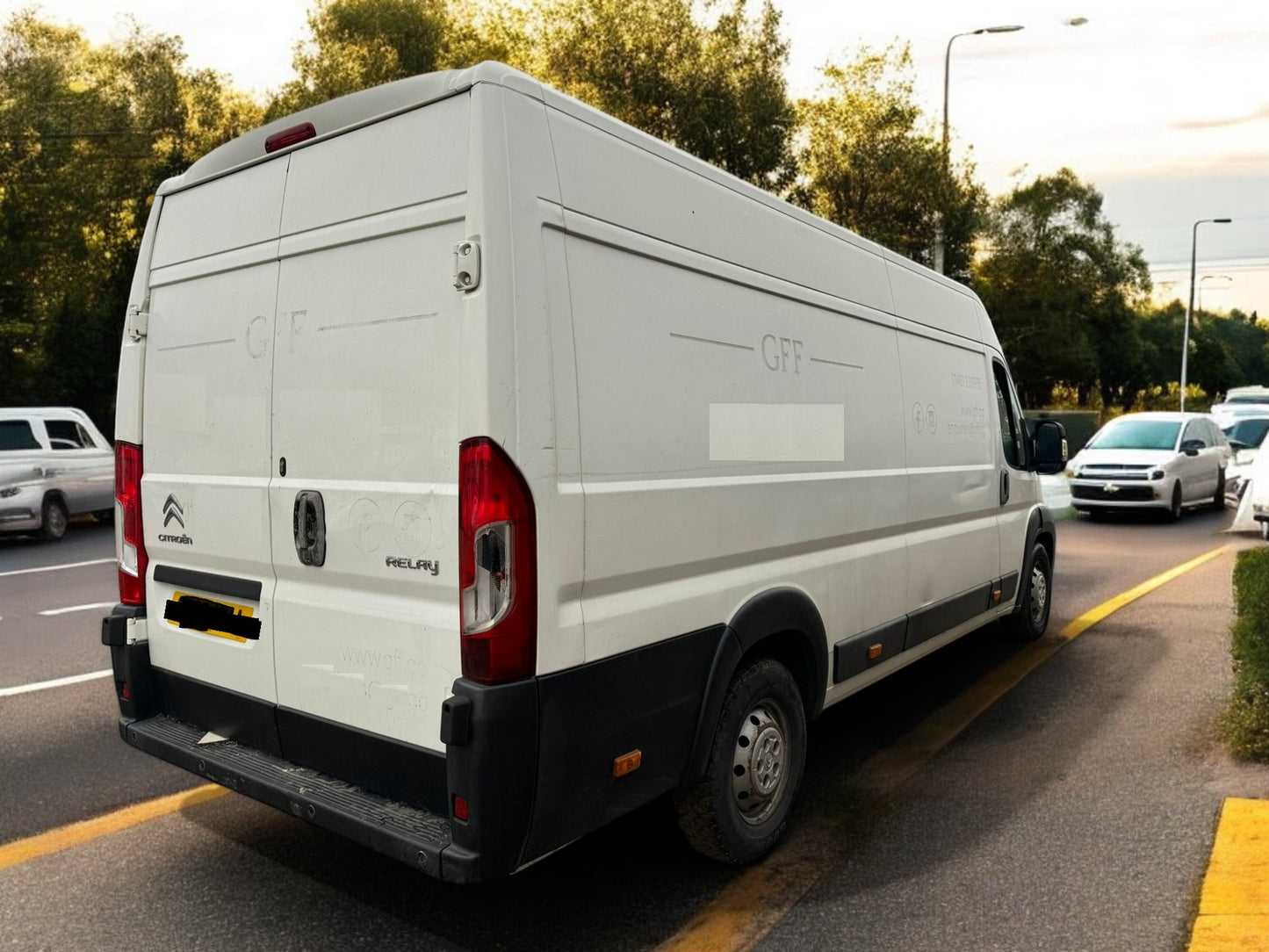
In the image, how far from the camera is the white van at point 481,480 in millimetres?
2902

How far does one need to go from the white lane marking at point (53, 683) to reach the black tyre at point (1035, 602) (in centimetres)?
578

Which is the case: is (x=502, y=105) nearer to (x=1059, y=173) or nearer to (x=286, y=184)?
(x=286, y=184)

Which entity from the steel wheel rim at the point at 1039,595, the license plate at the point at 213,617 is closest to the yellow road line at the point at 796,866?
the steel wheel rim at the point at 1039,595

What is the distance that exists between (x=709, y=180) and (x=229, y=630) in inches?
87.6

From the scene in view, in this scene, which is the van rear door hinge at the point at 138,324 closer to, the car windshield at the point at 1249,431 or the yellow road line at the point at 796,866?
the yellow road line at the point at 796,866

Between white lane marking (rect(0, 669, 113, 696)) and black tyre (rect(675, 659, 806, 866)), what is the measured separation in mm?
4527

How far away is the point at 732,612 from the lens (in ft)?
12.0

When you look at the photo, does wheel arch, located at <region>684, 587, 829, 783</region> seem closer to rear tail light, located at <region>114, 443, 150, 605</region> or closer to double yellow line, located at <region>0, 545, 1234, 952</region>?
double yellow line, located at <region>0, 545, 1234, 952</region>

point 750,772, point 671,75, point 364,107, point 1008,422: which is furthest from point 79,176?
point 750,772

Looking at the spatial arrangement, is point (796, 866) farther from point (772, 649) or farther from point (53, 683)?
point (53, 683)

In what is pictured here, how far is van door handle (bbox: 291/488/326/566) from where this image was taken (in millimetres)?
3305

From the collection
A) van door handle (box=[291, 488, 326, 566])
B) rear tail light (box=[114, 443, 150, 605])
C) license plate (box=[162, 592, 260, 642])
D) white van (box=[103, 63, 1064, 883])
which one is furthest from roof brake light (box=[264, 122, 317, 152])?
license plate (box=[162, 592, 260, 642])

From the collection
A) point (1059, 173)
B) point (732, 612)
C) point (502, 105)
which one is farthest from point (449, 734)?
point (1059, 173)

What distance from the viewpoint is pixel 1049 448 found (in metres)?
7.03
